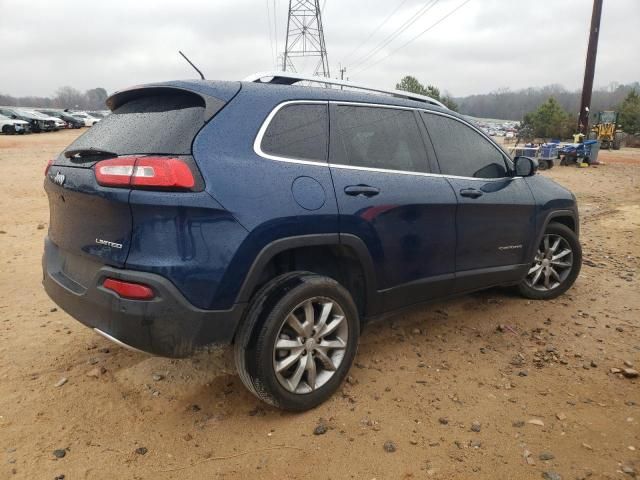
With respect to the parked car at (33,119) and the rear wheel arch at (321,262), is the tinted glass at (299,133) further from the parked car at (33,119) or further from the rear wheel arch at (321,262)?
the parked car at (33,119)

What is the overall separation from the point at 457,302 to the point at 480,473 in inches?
90.5

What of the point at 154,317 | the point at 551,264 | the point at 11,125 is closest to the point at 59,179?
the point at 154,317

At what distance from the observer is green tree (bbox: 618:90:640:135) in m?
41.2

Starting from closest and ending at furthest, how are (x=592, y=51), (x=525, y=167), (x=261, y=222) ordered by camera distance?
(x=261, y=222)
(x=525, y=167)
(x=592, y=51)

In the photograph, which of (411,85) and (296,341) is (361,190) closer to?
(296,341)

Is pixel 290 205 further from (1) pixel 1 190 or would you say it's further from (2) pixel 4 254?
(1) pixel 1 190

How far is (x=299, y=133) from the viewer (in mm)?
2840

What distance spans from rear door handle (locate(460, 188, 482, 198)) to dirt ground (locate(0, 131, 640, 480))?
1.06m

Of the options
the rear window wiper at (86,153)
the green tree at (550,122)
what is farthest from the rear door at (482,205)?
the green tree at (550,122)

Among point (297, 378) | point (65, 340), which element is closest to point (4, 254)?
point (65, 340)

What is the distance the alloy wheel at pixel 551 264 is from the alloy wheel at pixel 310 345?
2.35 meters

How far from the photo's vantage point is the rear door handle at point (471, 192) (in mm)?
3571

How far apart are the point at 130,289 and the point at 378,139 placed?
1735 mm

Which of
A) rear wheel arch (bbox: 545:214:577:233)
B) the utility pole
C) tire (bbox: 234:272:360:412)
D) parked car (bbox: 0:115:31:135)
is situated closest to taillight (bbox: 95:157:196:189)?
tire (bbox: 234:272:360:412)
